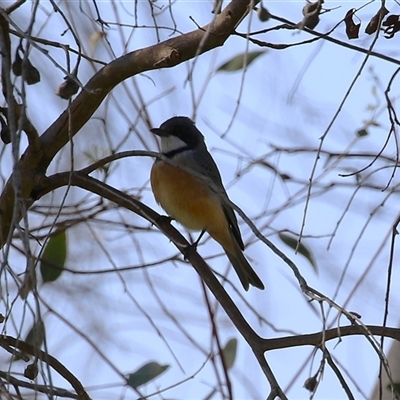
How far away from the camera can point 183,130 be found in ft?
18.2

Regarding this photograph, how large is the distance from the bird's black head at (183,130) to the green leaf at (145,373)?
2149mm

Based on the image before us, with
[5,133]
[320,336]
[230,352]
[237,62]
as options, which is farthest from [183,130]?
[320,336]

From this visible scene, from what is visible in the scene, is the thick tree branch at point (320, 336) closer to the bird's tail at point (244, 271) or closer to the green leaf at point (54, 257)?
the green leaf at point (54, 257)

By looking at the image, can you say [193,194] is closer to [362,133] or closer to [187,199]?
[187,199]

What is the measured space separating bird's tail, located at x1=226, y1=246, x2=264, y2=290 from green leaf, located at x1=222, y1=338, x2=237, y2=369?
3.81ft

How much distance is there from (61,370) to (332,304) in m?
1.13

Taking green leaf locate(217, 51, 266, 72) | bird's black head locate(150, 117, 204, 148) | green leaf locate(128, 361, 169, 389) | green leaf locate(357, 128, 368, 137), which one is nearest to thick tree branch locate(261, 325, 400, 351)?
green leaf locate(128, 361, 169, 389)

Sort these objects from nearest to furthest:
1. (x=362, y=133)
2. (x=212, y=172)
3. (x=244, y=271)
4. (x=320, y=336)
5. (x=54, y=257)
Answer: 1. (x=320, y=336)
2. (x=54, y=257)
3. (x=362, y=133)
4. (x=244, y=271)
5. (x=212, y=172)

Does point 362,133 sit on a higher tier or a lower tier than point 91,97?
higher

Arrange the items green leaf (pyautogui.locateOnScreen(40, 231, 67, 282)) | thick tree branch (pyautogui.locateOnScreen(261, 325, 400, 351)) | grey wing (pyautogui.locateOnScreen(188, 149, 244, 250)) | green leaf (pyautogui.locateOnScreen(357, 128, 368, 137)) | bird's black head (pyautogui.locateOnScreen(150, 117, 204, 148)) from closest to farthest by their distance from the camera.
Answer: thick tree branch (pyautogui.locateOnScreen(261, 325, 400, 351)) < green leaf (pyautogui.locateOnScreen(40, 231, 67, 282)) < green leaf (pyautogui.locateOnScreen(357, 128, 368, 137)) < grey wing (pyautogui.locateOnScreen(188, 149, 244, 250)) < bird's black head (pyautogui.locateOnScreen(150, 117, 204, 148))

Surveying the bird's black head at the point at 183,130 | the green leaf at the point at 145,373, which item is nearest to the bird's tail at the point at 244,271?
the bird's black head at the point at 183,130

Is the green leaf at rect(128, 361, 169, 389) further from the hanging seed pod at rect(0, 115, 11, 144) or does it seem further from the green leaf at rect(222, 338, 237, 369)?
the hanging seed pod at rect(0, 115, 11, 144)

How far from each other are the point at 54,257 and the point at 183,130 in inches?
79.2

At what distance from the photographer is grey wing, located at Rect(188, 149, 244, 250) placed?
5266mm
